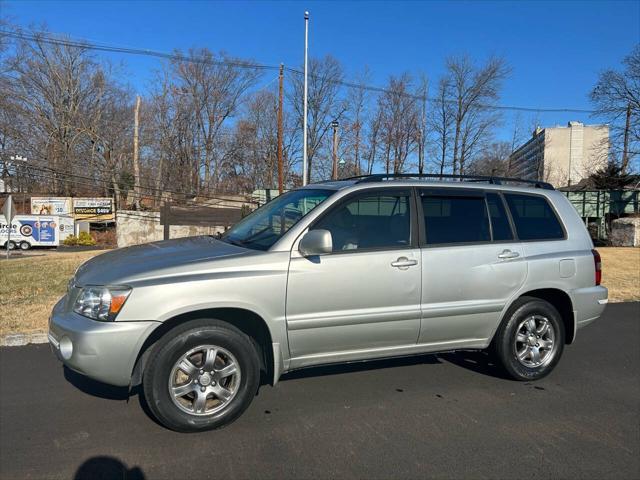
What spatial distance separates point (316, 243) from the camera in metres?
3.40

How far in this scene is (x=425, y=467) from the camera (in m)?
2.93

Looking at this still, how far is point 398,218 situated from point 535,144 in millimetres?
64424

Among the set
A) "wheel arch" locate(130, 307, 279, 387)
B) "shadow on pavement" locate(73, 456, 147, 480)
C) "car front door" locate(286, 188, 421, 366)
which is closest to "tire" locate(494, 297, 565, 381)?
"car front door" locate(286, 188, 421, 366)

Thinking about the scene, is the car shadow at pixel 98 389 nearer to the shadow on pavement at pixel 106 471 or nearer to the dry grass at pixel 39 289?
the shadow on pavement at pixel 106 471

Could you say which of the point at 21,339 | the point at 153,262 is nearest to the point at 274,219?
the point at 153,262

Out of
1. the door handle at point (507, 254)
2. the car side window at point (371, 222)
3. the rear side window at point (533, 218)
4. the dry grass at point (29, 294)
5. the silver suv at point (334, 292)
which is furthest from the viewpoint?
the dry grass at point (29, 294)

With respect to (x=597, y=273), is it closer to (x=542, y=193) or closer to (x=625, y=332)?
(x=542, y=193)

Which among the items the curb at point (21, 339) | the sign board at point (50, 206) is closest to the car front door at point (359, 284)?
the curb at point (21, 339)

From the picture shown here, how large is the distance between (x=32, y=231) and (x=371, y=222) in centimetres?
3814

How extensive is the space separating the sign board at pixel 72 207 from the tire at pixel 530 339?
42.6 m

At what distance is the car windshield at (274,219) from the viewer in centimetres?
377

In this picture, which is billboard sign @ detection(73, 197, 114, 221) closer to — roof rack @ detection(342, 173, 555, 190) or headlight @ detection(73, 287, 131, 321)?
roof rack @ detection(342, 173, 555, 190)

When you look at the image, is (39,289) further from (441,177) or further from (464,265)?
(464,265)

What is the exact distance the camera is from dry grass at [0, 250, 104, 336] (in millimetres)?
5941
